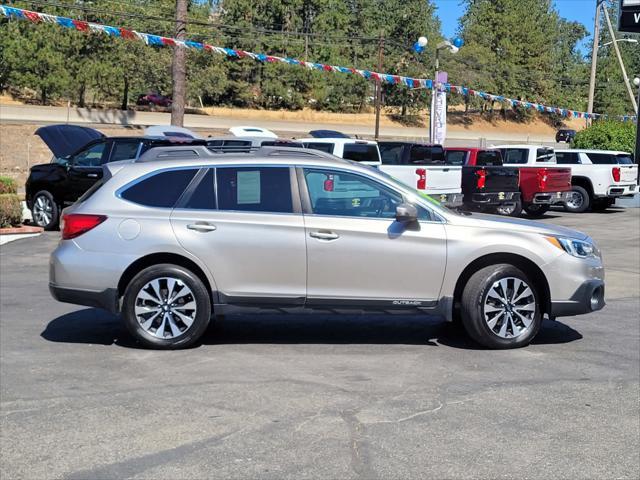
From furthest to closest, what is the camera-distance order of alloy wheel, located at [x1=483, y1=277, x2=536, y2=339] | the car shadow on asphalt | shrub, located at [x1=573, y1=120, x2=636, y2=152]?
shrub, located at [x1=573, y1=120, x2=636, y2=152] < the car shadow on asphalt < alloy wheel, located at [x1=483, y1=277, x2=536, y2=339]

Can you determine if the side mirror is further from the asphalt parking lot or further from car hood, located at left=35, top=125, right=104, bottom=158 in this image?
car hood, located at left=35, top=125, right=104, bottom=158

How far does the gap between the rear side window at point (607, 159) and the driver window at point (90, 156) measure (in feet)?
45.1

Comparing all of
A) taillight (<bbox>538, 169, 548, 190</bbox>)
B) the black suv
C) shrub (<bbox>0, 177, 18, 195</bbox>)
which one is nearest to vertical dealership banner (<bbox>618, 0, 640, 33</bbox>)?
taillight (<bbox>538, 169, 548, 190</bbox>)

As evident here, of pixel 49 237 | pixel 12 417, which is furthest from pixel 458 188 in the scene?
pixel 12 417

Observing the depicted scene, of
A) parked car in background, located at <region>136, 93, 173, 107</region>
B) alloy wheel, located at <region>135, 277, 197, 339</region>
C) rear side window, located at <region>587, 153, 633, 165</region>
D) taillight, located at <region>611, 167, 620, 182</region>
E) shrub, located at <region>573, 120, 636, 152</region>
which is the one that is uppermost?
parked car in background, located at <region>136, 93, 173, 107</region>

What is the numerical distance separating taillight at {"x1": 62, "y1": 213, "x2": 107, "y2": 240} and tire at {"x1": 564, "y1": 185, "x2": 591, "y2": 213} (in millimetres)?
18309

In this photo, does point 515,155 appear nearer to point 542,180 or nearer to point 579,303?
point 542,180

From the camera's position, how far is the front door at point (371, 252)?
24.3 feet

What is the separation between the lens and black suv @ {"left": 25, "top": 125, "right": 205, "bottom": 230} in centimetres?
1633

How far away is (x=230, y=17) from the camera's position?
80.2 meters

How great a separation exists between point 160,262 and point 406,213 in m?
2.17

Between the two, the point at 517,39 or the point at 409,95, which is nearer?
the point at 409,95

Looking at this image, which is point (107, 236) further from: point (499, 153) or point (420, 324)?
point (499, 153)

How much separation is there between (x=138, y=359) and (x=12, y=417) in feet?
5.44
